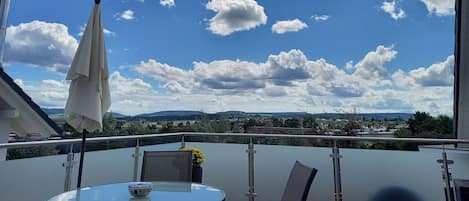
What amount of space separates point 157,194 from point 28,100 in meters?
4.44

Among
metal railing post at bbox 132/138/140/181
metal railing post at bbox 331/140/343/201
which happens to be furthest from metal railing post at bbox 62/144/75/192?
metal railing post at bbox 331/140/343/201

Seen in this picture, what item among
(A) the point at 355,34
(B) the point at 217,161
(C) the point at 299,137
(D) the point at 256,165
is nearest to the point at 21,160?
(B) the point at 217,161

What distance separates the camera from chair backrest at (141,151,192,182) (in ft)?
10.5

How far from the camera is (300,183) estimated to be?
2201mm

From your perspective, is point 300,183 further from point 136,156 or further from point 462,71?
point 462,71

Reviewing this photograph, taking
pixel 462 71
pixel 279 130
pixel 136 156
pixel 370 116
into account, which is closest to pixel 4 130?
pixel 136 156

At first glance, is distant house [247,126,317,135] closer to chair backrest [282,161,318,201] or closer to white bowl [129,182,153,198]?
chair backrest [282,161,318,201]

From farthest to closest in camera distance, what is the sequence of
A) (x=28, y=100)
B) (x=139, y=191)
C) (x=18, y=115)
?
(x=18, y=115), (x=28, y=100), (x=139, y=191)

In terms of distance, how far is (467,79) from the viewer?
16.6 feet

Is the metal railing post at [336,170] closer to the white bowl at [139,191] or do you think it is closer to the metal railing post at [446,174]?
the metal railing post at [446,174]

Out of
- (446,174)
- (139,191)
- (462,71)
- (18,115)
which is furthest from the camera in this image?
(18,115)

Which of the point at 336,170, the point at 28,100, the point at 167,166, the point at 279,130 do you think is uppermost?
the point at 28,100

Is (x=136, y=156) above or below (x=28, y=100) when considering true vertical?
below

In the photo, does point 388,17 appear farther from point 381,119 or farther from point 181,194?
point 181,194
